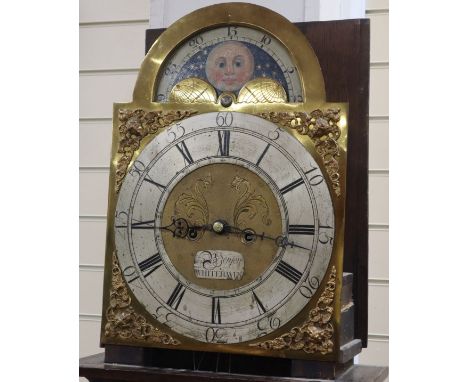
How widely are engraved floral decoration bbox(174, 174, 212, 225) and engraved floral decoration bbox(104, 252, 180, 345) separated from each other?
0.19 meters

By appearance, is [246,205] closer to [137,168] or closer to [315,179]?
[315,179]

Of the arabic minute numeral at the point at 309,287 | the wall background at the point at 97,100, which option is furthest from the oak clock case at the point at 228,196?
the wall background at the point at 97,100

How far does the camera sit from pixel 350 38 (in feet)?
7.47

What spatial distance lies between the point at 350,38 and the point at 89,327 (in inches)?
57.7

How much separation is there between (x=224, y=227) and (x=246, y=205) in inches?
2.5

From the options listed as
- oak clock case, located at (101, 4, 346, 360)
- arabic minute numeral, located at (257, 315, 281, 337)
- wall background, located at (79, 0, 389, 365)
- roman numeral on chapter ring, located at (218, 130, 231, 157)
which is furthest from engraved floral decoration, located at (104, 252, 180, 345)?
wall background, located at (79, 0, 389, 365)

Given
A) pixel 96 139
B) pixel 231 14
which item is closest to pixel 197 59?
pixel 231 14

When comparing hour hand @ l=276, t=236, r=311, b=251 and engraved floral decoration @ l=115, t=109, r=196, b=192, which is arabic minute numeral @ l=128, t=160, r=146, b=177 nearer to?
engraved floral decoration @ l=115, t=109, r=196, b=192

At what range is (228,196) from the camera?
2059mm

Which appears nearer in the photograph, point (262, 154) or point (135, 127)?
point (262, 154)

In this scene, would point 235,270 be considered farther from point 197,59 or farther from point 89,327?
point 89,327

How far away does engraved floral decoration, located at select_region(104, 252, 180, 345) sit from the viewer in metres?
2.08

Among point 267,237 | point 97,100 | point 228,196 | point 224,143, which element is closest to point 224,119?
point 224,143

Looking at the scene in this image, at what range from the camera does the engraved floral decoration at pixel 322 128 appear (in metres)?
2.02
